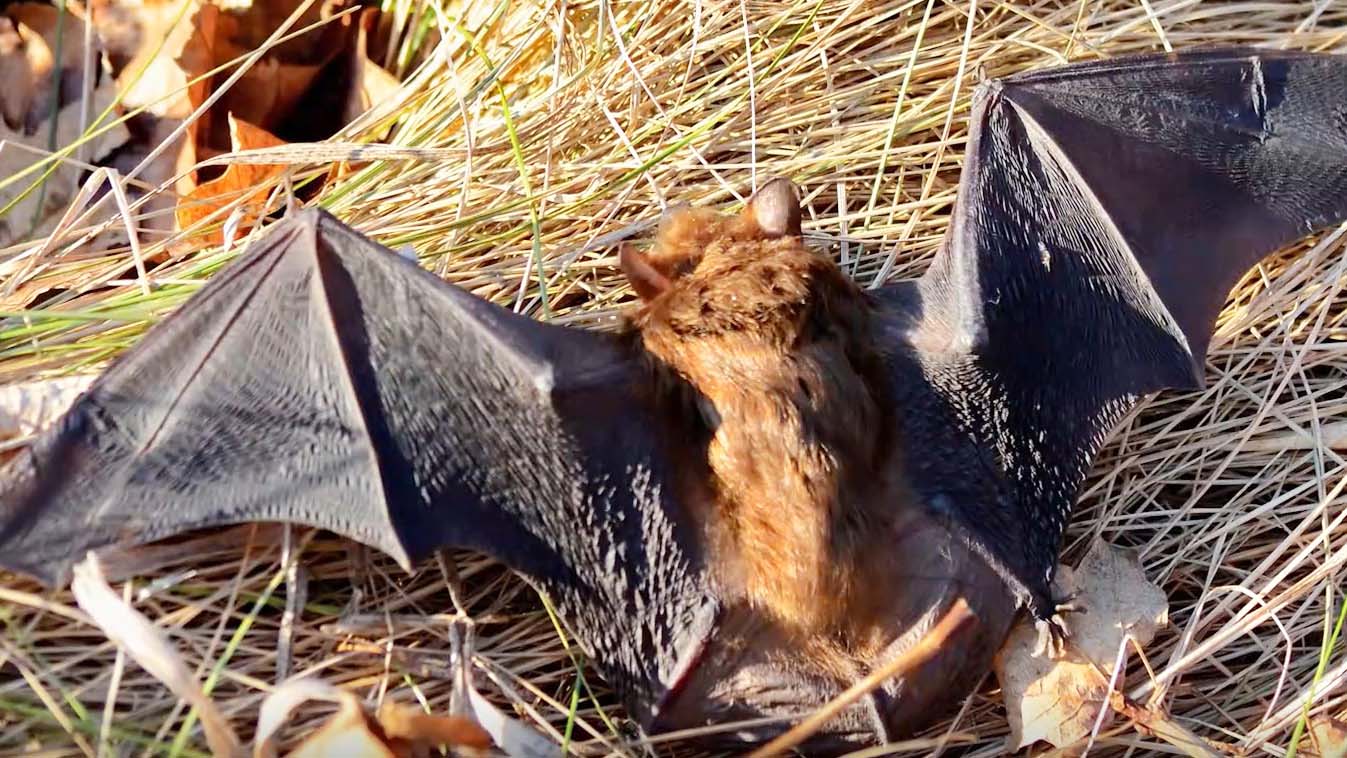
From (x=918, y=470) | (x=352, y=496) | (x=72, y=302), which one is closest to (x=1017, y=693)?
(x=918, y=470)

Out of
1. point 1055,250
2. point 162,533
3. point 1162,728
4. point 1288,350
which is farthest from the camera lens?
point 1288,350

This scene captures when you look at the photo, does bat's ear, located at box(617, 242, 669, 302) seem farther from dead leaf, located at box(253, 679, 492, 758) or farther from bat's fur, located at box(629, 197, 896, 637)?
dead leaf, located at box(253, 679, 492, 758)

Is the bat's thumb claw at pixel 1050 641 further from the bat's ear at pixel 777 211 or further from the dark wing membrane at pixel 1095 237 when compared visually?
the bat's ear at pixel 777 211

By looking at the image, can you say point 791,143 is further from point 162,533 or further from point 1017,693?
point 162,533

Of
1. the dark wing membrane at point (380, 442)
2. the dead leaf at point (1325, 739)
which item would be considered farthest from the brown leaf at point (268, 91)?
the dead leaf at point (1325, 739)

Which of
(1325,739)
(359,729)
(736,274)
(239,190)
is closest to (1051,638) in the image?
(1325,739)
